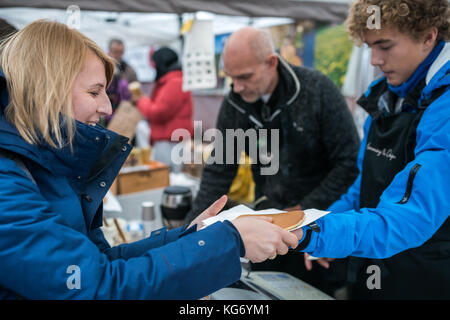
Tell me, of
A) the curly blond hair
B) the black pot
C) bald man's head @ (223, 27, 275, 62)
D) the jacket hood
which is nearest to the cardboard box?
the black pot

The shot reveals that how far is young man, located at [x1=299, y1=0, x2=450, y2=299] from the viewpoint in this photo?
3.59 feet

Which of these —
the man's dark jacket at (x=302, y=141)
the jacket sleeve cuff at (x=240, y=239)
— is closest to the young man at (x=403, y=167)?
the jacket sleeve cuff at (x=240, y=239)

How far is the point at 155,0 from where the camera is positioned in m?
2.30

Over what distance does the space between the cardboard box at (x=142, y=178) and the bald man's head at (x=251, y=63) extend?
1247 millimetres

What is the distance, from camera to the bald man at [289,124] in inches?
81.1

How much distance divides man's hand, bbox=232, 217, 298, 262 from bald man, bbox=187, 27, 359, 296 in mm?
942

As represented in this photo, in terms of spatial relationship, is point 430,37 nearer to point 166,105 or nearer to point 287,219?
point 287,219

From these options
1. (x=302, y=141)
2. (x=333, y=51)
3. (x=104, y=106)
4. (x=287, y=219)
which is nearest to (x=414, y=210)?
(x=287, y=219)

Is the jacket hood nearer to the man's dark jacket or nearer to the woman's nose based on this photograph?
the man's dark jacket

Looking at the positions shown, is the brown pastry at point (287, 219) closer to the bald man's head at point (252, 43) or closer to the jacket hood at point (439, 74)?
the jacket hood at point (439, 74)

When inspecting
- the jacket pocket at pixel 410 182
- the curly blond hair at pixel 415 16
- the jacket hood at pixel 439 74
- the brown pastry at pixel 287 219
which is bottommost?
the brown pastry at pixel 287 219

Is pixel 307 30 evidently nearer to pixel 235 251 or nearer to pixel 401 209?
pixel 401 209

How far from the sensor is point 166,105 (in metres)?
3.91
